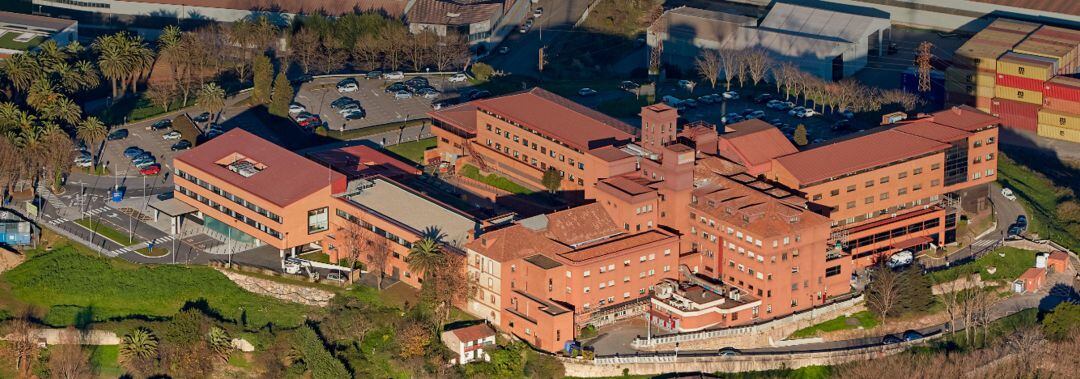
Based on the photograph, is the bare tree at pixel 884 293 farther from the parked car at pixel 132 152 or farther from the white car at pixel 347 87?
the parked car at pixel 132 152

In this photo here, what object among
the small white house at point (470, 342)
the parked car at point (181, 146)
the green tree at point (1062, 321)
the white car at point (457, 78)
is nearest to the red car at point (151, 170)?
the parked car at point (181, 146)

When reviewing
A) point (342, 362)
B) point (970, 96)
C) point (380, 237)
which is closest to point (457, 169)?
point (380, 237)

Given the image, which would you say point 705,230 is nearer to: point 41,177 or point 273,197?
point 273,197

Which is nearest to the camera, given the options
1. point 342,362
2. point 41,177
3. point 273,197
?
point 342,362

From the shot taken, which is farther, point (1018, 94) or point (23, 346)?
point (1018, 94)

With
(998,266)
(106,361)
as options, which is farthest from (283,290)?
(998,266)

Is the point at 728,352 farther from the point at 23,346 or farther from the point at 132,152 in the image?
the point at 132,152
